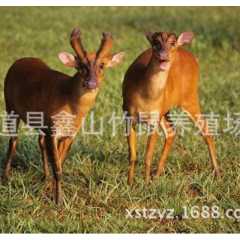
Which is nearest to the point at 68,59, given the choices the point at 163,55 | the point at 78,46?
the point at 78,46

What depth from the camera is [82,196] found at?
3.71m

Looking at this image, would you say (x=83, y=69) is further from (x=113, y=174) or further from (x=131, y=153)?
(x=113, y=174)

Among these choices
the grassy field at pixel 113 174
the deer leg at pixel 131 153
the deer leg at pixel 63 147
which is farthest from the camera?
the deer leg at pixel 131 153

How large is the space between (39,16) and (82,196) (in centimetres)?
287

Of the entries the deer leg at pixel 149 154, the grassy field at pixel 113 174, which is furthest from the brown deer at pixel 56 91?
the deer leg at pixel 149 154

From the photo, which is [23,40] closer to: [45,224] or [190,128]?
[190,128]

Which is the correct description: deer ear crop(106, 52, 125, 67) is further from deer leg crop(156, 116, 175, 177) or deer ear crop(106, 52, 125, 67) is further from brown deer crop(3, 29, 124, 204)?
deer leg crop(156, 116, 175, 177)

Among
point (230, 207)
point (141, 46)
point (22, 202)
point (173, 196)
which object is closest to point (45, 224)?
point (22, 202)

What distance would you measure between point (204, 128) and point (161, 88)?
1.85ft

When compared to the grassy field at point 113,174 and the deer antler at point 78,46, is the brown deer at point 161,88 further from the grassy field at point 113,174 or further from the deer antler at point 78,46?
the deer antler at point 78,46

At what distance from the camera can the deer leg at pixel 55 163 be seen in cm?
354

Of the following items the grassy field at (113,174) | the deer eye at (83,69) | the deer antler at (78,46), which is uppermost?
the deer antler at (78,46)

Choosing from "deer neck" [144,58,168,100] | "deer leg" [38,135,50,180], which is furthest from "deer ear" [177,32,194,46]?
"deer leg" [38,135,50,180]

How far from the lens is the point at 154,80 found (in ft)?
11.6
